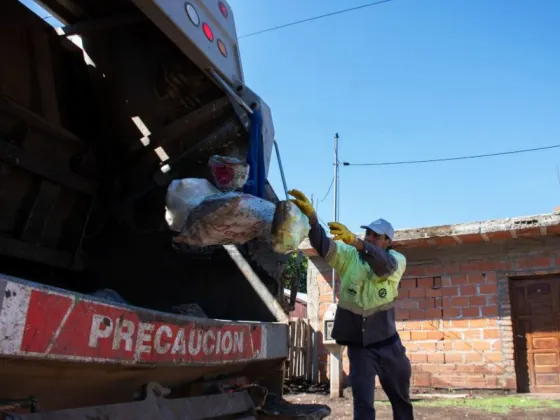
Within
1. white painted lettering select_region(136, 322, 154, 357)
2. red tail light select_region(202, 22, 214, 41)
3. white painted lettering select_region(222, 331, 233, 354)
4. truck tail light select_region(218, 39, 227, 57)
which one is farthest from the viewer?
truck tail light select_region(218, 39, 227, 57)

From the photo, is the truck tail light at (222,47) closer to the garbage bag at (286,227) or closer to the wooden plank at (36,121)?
the garbage bag at (286,227)

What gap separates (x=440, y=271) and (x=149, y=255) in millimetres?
6949

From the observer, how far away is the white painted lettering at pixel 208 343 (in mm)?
1947

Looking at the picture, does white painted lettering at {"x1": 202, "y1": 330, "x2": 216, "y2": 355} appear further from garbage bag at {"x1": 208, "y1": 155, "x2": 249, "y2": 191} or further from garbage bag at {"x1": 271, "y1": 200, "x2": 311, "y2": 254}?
garbage bag at {"x1": 208, "y1": 155, "x2": 249, "y2": 191}

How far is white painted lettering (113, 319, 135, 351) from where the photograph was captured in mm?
1547

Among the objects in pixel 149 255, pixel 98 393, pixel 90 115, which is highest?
pixel 90 115

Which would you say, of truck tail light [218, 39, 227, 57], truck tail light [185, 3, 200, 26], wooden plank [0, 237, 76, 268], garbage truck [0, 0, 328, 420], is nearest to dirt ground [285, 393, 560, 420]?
garbage truck [0, 0, 328, 420]

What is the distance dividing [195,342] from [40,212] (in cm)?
137

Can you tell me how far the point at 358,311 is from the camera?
12.1 ft

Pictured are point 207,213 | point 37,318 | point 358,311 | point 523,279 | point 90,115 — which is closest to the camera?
point 37,318

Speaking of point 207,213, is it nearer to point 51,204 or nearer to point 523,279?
point 51,204

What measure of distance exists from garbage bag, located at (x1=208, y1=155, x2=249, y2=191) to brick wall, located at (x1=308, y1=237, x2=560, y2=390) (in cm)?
722

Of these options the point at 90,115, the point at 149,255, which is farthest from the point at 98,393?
the point at 90,115

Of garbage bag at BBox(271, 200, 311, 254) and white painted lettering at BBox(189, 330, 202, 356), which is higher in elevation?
garbage bag at BBox(271, 200, 311, 254)
